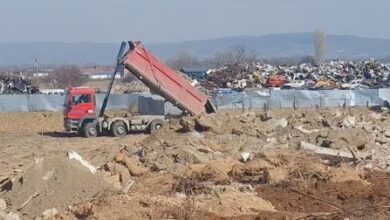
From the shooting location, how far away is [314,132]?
21875 millimetres

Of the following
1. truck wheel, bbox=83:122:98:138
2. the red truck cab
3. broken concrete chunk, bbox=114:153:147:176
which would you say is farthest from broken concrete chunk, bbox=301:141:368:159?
the red truck cab

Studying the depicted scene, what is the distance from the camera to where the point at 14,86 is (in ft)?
180

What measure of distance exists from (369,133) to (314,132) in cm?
151

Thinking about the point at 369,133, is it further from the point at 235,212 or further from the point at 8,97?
the point at 8,97

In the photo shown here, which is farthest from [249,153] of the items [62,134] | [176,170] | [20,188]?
[62,134]

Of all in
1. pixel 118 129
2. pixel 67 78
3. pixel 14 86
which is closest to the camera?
pixel 118 129

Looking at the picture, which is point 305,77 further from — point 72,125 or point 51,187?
point 51,187

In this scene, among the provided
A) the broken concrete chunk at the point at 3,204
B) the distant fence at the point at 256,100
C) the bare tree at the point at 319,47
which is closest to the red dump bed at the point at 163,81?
the distant fence at the point at 256,100

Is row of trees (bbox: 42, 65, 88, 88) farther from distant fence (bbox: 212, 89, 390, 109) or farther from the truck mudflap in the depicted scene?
the truck mudflap

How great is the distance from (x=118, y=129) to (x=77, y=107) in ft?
6.05

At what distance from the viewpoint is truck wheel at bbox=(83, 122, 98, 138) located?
30.0 m

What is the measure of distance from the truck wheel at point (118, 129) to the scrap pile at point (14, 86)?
24032 mm

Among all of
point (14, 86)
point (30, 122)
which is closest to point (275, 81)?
point (14, 86)

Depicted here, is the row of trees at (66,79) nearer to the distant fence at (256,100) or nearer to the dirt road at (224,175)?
the distant fence at (256,100)
